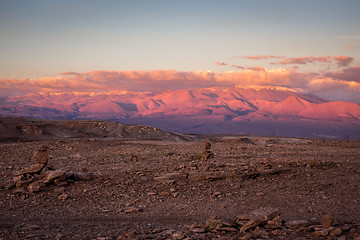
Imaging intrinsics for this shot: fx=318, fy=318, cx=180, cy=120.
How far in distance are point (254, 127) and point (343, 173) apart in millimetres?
128742

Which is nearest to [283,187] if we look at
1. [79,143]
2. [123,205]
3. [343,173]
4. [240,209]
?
[240,209]

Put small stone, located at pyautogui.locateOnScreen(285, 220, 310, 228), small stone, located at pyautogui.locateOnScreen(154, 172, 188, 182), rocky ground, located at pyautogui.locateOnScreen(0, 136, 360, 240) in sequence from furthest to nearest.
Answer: small stone, located at pyautogui.locateOnScreen(154, 172, 188, 182) → small stone, located at pyautogui.locateOnScreen(285, 220, 310, 228) → rocky ground, located at pyautogui.locateOnScreen(0, 136, 360, 240)

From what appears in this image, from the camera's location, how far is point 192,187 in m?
11.0

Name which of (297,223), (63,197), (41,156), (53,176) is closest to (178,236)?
(297,223)

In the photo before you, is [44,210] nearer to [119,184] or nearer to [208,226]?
[119,184]

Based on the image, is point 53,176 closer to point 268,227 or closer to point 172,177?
point 172,177

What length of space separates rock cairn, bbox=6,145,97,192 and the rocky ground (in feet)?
0.12

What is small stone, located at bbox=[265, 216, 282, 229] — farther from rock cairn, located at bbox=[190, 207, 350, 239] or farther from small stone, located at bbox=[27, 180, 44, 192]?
small stone, located at bbox=[27, 180, 44, 192]

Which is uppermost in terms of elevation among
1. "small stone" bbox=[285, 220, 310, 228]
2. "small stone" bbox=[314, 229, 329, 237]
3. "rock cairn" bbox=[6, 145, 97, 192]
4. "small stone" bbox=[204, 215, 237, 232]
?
"small stone" bbox=[314, 229, 329, 237]

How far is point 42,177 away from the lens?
473 inches

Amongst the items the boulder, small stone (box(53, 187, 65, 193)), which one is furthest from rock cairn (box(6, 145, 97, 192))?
the boulder

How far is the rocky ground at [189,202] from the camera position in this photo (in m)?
7.07

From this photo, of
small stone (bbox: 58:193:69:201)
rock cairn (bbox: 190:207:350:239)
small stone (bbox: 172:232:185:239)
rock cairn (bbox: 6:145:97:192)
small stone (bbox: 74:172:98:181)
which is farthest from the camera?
small stone (bbox: 74:172:98:181)

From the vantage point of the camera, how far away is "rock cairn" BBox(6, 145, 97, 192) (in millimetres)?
11170
